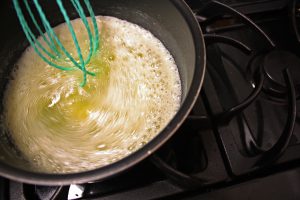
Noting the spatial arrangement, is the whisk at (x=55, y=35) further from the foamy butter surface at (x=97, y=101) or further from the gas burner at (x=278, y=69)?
the gas burner at (x=278, y=69)

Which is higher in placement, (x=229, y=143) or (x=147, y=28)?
(x=147, y=28)

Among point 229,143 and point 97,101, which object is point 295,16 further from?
point 97,101

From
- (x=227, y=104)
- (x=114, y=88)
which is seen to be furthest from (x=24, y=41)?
(x=227, y=104)

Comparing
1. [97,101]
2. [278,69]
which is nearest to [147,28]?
[97,101]

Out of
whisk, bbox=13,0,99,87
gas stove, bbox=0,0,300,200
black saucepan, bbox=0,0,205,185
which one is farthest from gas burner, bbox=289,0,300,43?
whisk, bbox=13,0,99,87

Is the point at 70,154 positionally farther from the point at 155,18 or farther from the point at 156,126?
the point at 155,18

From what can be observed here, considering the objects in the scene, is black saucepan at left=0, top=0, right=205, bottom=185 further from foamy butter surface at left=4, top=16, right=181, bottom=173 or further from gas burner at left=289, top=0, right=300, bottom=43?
gas burner at left=289, top=0, right=300, bottom=43
